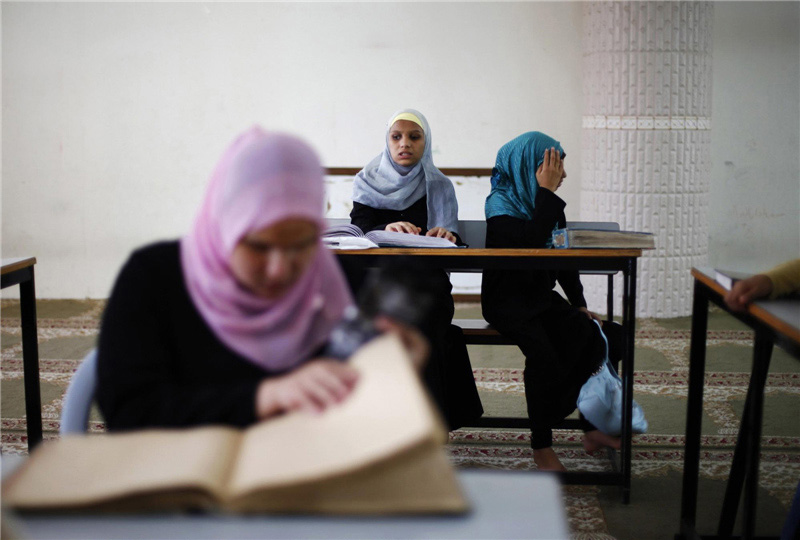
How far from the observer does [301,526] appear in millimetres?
717

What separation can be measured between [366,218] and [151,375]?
190 centimetres

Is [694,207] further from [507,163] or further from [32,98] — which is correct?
[32,98]

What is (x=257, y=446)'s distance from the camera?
754 mm

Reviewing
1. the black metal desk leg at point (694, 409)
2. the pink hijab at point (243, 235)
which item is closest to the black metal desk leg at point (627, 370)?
the black metal desk leg at point (694, 409)

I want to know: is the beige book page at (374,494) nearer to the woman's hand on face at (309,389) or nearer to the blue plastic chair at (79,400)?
the woman's hand on face at (309,389)

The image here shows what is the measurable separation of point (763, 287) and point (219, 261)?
1125 millimetres

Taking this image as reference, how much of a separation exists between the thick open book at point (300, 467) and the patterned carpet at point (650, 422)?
4.72 ft

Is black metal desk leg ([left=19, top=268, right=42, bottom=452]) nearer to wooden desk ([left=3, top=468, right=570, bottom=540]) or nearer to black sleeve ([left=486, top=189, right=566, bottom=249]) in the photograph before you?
black sleeve ([left=486, top=189, right=566, bottom=249])

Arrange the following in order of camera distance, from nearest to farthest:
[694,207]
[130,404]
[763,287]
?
[130,404] → [763,287] → [694,207]

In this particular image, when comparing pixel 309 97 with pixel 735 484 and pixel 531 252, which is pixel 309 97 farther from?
pixel 735 484

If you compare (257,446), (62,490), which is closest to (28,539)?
(62,490)

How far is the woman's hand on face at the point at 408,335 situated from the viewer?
0.78 m

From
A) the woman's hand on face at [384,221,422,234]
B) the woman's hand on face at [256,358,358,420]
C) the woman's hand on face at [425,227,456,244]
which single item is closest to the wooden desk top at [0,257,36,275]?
the woman's hand on face at [384,221,422,234]

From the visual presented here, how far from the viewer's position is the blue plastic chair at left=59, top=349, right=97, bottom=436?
45.5 inches
